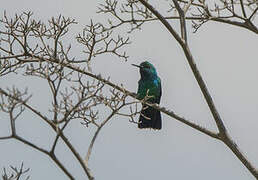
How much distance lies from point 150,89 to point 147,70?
0.42m

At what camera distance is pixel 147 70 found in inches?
486

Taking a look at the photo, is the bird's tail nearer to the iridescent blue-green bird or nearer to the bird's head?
the iridescent blue-green bird

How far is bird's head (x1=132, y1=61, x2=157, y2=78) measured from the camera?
1229cm

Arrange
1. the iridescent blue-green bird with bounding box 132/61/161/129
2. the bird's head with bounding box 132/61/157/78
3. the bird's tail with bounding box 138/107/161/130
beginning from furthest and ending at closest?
1. the bird's head with bounding box 132/61/157/78
2. the iridescent blue-green bird with bounding box 132/61/161/129
3. the bird's tail with bounding box 138/107/161/130

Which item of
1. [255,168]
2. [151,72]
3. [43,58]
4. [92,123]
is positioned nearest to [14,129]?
[92,123]

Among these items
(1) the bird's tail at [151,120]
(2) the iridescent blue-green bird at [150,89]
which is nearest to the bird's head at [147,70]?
(2) the iridescent blue-green bird at [150,89]

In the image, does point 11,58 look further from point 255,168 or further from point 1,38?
point 255,168

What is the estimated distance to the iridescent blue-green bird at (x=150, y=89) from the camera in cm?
1179

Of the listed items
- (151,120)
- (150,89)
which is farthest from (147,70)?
(151,120)

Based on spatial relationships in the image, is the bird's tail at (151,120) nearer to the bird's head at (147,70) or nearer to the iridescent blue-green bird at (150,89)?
the iridescent blue-green bird at (150,89)

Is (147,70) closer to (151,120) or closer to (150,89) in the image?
(150,89)

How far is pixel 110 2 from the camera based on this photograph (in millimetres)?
9336

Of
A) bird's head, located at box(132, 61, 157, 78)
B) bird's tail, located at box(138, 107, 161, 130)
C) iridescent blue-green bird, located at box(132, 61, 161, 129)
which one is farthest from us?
bird's head, located at box(132, 61, 157, 78)

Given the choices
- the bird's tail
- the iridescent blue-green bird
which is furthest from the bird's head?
the bird's tail
